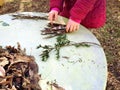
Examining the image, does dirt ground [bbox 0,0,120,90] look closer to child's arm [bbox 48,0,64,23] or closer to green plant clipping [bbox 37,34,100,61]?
child's arm [bbox 48,0,64,23]

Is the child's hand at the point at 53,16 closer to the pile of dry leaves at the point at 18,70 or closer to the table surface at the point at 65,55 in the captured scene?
the table surface at the point at 65,55

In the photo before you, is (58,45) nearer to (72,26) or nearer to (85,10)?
(72,26)

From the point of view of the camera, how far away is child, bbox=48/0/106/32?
78.8 inches

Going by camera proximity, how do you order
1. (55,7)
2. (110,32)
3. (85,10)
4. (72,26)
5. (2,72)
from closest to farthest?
(2,72) < (72,26) < (85,10) < (55,7) < (110,32)

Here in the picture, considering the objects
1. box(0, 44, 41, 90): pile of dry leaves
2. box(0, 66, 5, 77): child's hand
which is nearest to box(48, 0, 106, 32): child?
box(0, 44, 41, 90): pile of dry leaves

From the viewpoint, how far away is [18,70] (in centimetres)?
157

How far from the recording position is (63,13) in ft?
7.98

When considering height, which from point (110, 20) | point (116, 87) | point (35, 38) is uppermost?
point (35, 38)

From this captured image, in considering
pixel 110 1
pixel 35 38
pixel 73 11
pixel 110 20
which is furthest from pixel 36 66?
pixel 110 1

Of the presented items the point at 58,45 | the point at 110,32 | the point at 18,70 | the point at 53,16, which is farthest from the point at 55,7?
the point at 110,32

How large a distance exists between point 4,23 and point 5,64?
0.42m

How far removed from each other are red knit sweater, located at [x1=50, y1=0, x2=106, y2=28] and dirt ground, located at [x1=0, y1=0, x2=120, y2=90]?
1.86 ft

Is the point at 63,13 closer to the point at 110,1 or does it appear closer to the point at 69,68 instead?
the point at 69,68

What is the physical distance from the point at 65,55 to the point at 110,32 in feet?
5.01
